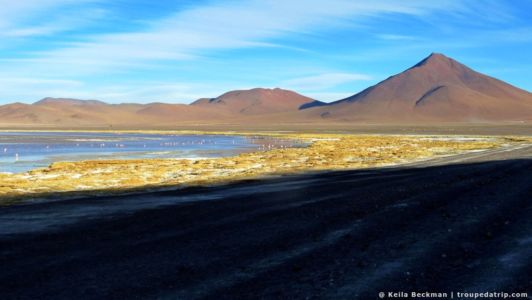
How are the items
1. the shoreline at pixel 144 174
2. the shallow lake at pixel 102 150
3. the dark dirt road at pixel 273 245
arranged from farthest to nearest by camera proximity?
the shallow lake at pixel 102 150 → the shoreline at pixel 144 174 → the dark dirt road at pixel 273 245

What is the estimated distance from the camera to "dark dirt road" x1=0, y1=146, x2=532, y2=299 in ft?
26.1

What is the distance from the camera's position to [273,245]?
10594 millimetres

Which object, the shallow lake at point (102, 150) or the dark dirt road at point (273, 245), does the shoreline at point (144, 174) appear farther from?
the shallow lake at point (102, 150)

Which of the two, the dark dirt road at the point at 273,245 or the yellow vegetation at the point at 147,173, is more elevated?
the dark dirt road at the point at 273,245

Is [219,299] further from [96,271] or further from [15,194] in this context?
[15,194]

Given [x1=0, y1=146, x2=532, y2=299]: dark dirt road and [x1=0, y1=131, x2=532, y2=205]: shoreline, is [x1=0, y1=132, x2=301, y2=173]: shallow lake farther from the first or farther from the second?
[x1=0, y1=146, x2=532, y2=299]: dark dirt road

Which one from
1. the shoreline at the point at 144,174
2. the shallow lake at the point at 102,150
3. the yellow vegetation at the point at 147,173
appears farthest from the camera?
the shallow lake at the point at 102,150

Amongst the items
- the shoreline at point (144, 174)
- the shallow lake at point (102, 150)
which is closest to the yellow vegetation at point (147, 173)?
the shoreline at point (144, 174)

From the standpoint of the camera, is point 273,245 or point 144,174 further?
point 144,174

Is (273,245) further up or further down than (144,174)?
further up

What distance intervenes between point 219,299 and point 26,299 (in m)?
2.57

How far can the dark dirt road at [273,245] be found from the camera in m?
7.94

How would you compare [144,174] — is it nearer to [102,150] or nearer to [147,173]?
[147,173]

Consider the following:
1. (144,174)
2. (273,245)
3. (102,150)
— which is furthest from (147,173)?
(102,150)
